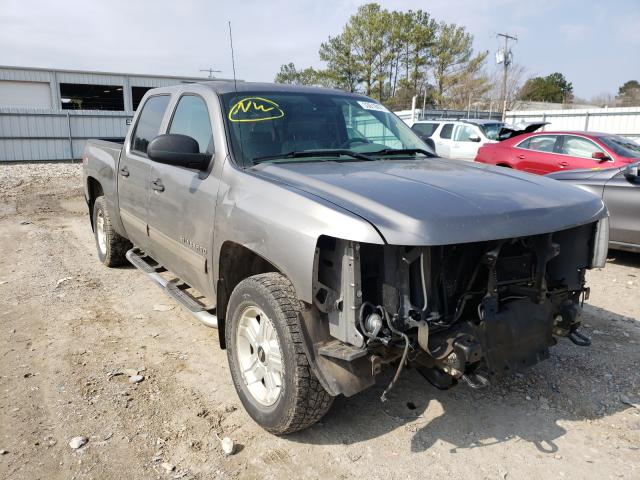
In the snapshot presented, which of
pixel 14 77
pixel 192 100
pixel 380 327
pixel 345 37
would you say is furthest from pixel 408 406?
pixel 345 37

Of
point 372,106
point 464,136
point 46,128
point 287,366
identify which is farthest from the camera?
point 46,128

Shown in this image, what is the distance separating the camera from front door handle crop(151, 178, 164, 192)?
4.03 meters

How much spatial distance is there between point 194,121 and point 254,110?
1.83 ft

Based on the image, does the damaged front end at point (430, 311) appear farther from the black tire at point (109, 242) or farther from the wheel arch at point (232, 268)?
the black tire at point (109, 242)

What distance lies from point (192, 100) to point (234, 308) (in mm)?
1783

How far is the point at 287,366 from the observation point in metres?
2.67

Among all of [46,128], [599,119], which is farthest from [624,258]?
[599,119]

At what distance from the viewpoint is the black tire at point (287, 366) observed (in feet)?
8.61

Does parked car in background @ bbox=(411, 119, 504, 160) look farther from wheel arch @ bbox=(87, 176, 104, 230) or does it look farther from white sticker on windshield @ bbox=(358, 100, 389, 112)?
white sticker on windshield @ bbox=(358, 100, 389, 112)

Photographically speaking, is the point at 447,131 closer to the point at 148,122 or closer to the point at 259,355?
the point at 148,122

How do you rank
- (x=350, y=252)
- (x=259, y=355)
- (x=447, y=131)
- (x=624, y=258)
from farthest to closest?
1. (x=447, y=131)
2. (x=624, y=258)
3. (x=259, y=355)
4. (x=350, y=252)

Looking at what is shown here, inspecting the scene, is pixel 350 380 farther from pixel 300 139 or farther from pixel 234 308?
pixel 300 139

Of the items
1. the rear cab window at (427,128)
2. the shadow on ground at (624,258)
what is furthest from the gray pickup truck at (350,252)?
the rear cab window at (427,128)

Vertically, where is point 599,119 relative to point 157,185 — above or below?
above
